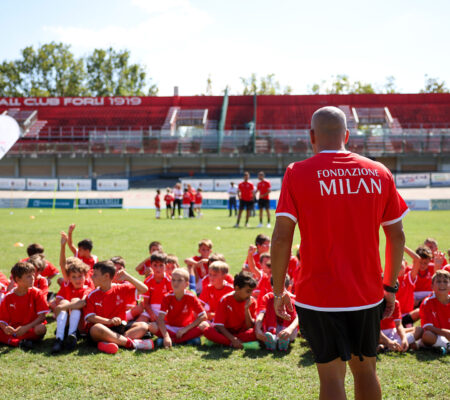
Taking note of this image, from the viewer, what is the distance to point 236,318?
5.30 m

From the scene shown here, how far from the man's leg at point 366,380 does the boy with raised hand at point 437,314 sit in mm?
2653

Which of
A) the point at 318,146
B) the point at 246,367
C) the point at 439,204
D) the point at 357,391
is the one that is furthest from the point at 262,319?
the point at 439,204

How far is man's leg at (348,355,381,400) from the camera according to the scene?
2.59 metres

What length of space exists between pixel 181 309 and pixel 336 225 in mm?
3383

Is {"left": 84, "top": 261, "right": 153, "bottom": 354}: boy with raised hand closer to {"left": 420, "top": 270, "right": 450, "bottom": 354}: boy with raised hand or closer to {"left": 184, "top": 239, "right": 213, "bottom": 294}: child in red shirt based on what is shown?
{"left": 184, "top": 239, "right": 213, "bottom": 294}: child in red shirt

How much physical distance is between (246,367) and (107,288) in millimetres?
1936

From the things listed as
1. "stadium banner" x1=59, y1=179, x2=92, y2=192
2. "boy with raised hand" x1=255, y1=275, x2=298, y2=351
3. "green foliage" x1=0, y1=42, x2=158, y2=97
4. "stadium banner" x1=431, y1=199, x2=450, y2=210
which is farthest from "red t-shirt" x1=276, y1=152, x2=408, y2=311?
"green foliage" x1=0, y1=42, x2=158, y2=97

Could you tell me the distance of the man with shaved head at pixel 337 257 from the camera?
248 centimetres

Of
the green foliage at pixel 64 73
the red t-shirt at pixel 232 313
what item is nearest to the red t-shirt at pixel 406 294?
the red t-shirt at pixel 232 313

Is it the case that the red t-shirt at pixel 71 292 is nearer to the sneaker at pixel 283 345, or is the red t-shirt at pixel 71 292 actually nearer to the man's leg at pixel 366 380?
the sneaker at pixel 283 345

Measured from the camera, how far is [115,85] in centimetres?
6581

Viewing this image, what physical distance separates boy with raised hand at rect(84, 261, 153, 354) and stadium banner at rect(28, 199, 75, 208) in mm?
26421

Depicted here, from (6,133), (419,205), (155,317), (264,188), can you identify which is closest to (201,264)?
(155,317)

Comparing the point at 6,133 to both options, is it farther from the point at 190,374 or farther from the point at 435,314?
the point at 435,314
